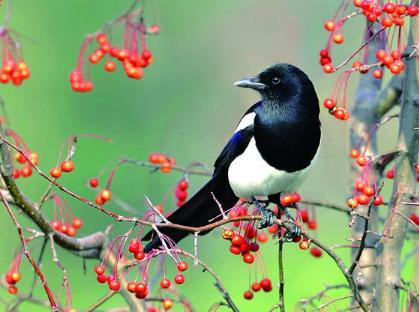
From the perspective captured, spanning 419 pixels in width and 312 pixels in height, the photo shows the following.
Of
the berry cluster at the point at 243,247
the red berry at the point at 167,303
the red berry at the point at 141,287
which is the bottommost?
the red berry at the point at 167,303

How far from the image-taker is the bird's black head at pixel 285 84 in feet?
12.6

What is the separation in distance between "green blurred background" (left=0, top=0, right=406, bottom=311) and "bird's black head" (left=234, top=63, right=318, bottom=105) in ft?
12.8

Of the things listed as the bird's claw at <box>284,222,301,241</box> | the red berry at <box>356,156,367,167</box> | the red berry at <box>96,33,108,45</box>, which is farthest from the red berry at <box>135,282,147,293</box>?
the red berry at <box>96,33,108,45</box>

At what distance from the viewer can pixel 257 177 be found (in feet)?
12.6

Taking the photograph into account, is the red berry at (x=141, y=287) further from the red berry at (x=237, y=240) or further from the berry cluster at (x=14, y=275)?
the berry cluster at (x=14, y=275)

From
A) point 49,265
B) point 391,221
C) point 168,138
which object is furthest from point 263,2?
point 391,221

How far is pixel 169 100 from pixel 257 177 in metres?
6.96

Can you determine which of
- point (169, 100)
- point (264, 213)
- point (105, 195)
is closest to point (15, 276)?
point (105, 195)

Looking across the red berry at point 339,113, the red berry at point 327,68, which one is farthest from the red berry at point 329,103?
the red berry at point 327,68

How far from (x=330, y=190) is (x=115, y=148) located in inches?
120

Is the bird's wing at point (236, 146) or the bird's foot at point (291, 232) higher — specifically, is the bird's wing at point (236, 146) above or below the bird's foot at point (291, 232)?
above

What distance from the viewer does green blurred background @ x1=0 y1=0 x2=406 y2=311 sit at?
28.3ft

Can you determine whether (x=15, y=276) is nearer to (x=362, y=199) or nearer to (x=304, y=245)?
(x=304, y=245)

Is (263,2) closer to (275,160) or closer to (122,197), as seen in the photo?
(122,197)
